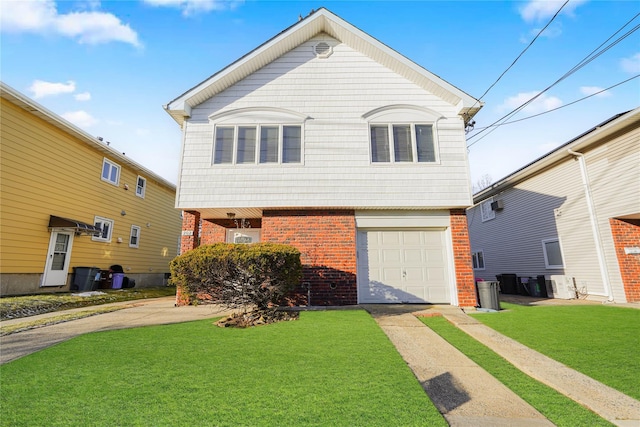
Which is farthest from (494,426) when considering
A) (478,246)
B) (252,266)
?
(478,246)

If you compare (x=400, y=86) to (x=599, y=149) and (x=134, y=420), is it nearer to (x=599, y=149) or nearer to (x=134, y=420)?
(x=599, y=149)

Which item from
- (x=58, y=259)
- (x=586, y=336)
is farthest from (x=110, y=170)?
(x=586, y=336)

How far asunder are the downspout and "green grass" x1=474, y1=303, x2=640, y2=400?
2.53m

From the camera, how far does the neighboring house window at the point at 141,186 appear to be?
17047mm

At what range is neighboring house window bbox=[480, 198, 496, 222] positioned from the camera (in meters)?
17.0

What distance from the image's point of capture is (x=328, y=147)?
29.9ft

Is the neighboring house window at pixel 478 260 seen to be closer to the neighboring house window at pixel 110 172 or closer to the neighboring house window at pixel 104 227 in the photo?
the neighboring house window at pixel 104 227

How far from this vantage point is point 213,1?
8.58 m

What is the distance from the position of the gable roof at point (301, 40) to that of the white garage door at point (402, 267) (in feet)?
14.7

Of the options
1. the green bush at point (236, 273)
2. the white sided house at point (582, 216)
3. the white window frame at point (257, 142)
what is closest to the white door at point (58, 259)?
the white window frame at point (257, 142)

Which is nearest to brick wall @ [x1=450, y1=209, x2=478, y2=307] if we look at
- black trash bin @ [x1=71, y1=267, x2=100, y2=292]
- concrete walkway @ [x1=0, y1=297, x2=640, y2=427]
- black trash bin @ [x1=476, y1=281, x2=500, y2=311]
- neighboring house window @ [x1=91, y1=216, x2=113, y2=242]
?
black trash bin @ [x1=476, y1=281, x2=500, y2=311]

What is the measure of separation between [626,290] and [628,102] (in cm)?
605

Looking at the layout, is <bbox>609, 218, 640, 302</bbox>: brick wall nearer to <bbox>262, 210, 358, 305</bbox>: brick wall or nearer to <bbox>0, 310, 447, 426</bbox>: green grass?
<bbox>262, 210, 358, 305</bbox>: brick wall

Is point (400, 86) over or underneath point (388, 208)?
over
